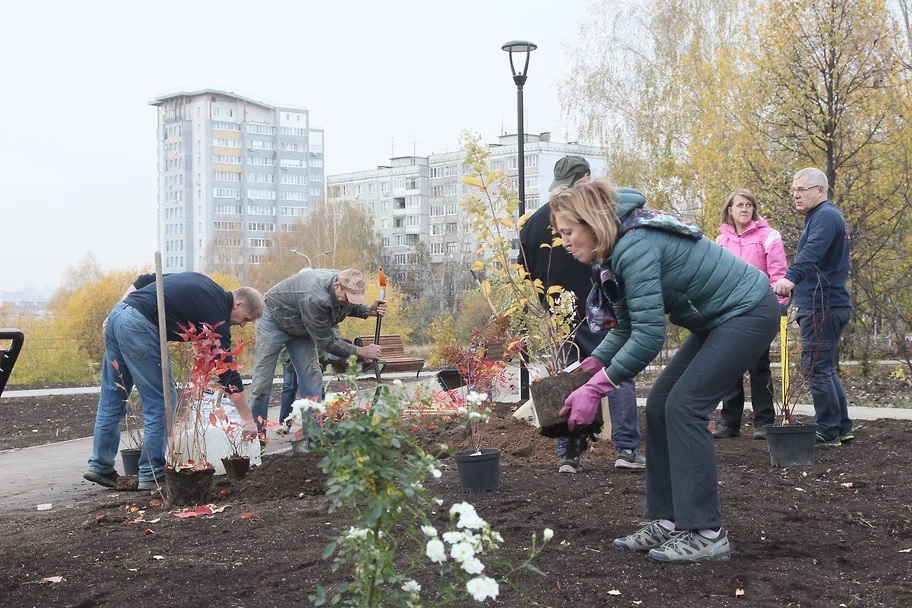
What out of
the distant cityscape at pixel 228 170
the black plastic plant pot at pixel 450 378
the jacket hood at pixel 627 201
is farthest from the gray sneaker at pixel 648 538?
the distant cityscape at pixel 228 170

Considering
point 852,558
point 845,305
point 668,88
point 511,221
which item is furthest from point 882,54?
point 668,88

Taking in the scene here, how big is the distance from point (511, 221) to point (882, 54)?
9.22m

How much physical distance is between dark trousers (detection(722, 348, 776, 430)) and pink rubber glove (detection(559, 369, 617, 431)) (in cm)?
362

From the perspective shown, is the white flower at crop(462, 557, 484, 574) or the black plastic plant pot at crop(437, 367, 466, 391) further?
the black plastic plant pot at crop(437, 367, 466, 391)

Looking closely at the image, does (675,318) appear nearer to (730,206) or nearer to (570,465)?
(570,465)

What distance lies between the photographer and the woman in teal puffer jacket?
11.5 feet

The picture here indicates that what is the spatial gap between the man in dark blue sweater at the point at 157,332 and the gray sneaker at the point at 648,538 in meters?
2.76

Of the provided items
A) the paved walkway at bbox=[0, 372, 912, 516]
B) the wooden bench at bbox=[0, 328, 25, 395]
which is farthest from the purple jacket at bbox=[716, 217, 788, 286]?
the wooden bench at bbox=[0, 328, 25, 395]

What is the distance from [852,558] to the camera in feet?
12.3

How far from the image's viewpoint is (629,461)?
580 cm

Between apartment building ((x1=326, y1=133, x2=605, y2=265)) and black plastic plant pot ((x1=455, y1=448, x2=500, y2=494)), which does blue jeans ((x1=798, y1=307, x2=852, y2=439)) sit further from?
apartment building ((x1=326, y1=133, x2=605, y2=265))

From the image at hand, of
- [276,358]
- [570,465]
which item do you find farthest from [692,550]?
[276,358]

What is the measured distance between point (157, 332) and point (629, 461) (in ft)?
10.1

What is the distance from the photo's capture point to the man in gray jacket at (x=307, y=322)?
6.78 m
